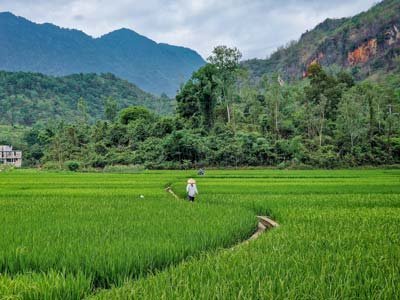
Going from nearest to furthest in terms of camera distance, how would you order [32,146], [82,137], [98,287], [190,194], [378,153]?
[98,287] < [190,194] < [378,153] < [82,137] < [32,146]

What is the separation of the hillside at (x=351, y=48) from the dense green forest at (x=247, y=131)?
36.7 metres

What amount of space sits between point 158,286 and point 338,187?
16.0 m

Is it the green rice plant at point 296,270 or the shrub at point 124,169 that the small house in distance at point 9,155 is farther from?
the green rice plant at point 296,270

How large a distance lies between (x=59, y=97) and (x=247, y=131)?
2507 inches

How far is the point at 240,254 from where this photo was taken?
526cm

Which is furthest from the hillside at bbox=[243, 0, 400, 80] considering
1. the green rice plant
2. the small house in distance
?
the green rice plant

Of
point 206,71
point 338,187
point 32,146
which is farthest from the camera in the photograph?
point 32,146

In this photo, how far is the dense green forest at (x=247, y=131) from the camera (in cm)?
4125

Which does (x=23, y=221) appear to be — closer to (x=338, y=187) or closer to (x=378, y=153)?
(x=338, y=187)

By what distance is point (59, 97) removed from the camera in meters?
95.6

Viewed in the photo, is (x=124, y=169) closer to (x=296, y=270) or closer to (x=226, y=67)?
(x=226, y=67)

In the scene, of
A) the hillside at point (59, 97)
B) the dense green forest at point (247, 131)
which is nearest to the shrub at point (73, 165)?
the dense green forest at point (247, 131)

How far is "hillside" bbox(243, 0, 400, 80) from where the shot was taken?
91.2 meters

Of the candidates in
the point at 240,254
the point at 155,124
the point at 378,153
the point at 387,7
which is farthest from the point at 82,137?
the point at 387,7
